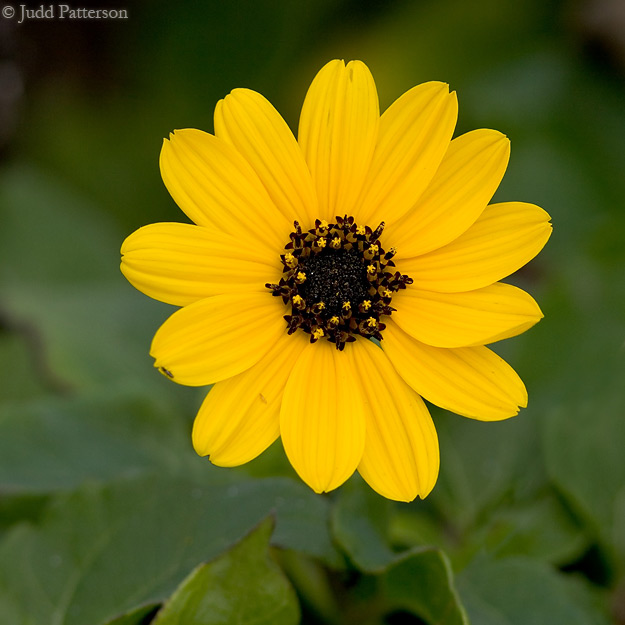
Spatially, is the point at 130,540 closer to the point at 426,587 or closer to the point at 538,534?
the point at 426,587

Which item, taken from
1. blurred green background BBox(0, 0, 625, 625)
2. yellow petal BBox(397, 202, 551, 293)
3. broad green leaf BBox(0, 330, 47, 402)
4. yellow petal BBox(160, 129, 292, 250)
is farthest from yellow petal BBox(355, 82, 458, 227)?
broad green leaf BBox(0, 330, 47, 402)

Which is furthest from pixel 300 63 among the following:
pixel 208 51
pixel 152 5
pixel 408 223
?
pixel 408 223

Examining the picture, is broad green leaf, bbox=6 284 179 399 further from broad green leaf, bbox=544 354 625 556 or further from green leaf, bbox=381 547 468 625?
broad green leaf, bbox=544 354 625 556

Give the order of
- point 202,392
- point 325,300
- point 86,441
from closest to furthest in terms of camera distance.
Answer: point 325,300, point 86,441, point 202,392

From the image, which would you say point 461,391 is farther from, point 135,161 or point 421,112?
point 135,161

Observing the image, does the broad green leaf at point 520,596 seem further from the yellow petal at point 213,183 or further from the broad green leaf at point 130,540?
the yellow petal at point 213,183

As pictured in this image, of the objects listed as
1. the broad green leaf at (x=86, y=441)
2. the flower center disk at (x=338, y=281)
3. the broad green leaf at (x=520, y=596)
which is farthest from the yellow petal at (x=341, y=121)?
the broad green leaf at (x=520, y=596)

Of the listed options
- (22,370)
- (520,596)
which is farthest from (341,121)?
(22,370)
